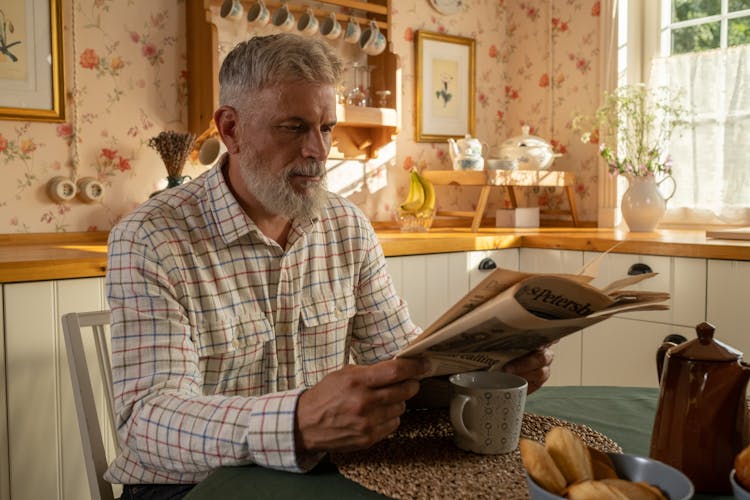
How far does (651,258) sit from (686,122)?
0.90 m

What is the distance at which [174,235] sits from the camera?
3.94 feet

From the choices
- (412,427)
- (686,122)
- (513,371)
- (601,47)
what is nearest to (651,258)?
(686,122)

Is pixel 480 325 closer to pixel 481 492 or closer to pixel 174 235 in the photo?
pixel 481 492

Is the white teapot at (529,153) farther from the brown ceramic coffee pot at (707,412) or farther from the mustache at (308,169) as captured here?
the brown ceramic coffee pot at (707,412)

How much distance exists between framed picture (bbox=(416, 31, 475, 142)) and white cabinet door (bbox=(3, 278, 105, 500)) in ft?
5.80

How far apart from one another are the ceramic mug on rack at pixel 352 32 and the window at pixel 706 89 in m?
1.13

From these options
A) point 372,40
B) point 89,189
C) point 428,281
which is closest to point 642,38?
point 372,40

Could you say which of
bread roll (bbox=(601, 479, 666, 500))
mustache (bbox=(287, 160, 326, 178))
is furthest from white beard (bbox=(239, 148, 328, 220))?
bread roll (bbox=(601, 479, 666, 500))

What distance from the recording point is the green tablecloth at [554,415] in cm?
78

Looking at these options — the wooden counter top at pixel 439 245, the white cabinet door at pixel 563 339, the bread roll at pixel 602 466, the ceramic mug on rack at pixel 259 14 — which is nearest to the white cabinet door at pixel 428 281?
the wooden counter top at pixel 439 245

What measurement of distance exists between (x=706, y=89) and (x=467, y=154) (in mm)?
935

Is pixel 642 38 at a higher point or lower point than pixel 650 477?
higher

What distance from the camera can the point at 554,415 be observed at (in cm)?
104

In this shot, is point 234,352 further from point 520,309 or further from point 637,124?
point 637,124
